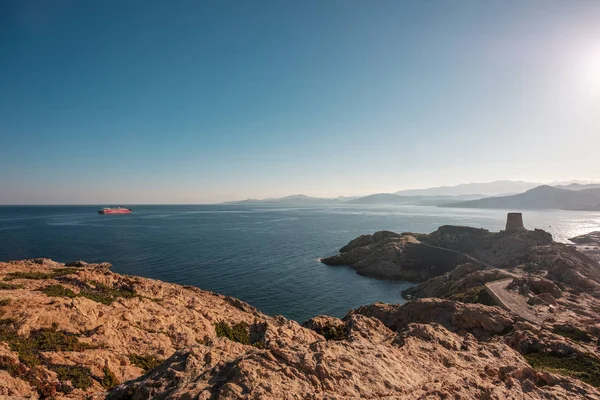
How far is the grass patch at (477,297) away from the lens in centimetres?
4019

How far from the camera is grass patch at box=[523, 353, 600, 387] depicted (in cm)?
1847

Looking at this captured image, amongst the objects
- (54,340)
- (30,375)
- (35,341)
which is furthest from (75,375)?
(35,341)

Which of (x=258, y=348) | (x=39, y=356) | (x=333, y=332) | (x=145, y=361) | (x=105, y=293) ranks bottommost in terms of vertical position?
(x=333, y=332)

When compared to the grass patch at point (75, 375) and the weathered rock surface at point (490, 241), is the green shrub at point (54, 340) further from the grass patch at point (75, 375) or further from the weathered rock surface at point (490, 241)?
the weathered rock surface at point (490, 241)

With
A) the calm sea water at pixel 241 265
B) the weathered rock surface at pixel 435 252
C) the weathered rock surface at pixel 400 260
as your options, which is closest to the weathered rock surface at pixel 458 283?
the calm sea water at pixel 241 265

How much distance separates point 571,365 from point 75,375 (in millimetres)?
31894

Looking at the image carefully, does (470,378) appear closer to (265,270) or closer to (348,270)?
(265,270)

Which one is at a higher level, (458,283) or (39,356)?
(39,356)

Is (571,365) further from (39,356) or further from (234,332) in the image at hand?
(39,356)

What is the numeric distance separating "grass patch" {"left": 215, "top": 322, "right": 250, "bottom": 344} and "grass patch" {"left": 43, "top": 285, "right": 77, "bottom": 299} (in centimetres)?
1238

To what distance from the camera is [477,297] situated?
4262cm

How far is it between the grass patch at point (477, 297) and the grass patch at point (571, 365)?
1876 centimetres

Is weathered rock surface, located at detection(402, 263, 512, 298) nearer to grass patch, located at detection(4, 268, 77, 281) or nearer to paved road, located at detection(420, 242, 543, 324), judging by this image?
paved road, located at detection(420, 242, 543, 324)

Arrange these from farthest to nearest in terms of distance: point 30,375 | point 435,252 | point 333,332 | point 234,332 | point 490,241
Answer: point 435,252 < point 490,241 < point 234,332 < point 333,332 < point 30,375
